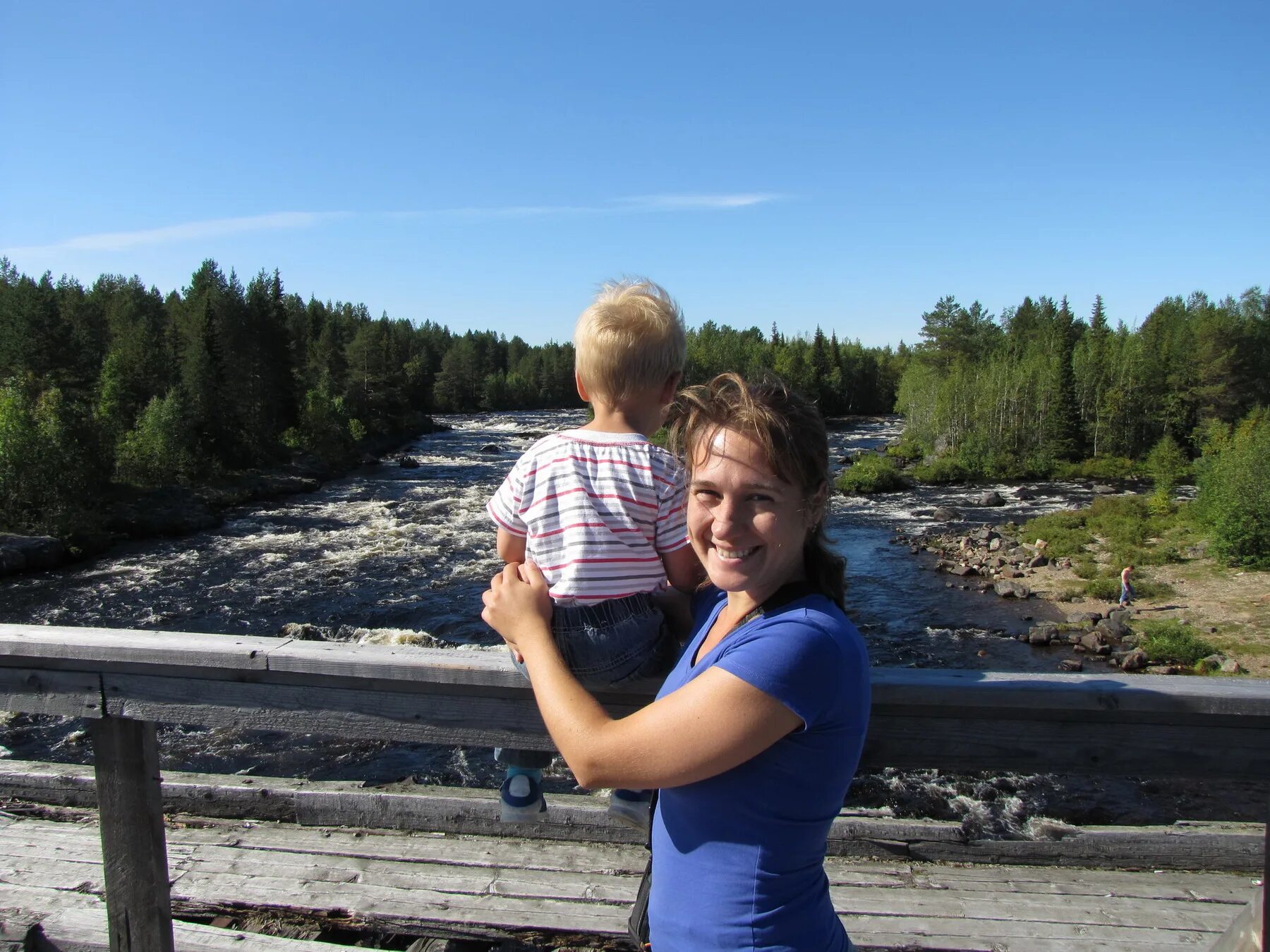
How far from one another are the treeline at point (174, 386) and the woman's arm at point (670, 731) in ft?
2.01

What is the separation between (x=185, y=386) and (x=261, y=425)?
4467mm

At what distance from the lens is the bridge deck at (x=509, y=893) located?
2.54 metres

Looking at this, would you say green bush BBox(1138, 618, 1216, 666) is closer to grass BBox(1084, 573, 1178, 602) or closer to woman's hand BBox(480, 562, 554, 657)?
grass BBox(1084, 573, 1178, 602)

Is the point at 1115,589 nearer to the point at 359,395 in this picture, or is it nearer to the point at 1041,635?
the point at 1041,635

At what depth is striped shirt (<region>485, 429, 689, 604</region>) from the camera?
187cm

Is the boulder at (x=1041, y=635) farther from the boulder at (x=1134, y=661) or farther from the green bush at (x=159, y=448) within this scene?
the green bush at (x=159, y=448)

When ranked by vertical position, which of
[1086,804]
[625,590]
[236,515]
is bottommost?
[1086,804]

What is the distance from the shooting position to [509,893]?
2.83 meters

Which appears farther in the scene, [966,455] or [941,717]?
[966,455]

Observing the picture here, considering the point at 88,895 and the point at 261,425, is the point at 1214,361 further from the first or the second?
the point at 88,895

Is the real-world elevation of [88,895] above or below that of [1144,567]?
above

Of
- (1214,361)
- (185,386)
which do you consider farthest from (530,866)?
(1214,361)

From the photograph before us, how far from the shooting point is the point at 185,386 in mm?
43656

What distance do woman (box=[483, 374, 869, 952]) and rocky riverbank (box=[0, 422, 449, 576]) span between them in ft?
92.3
